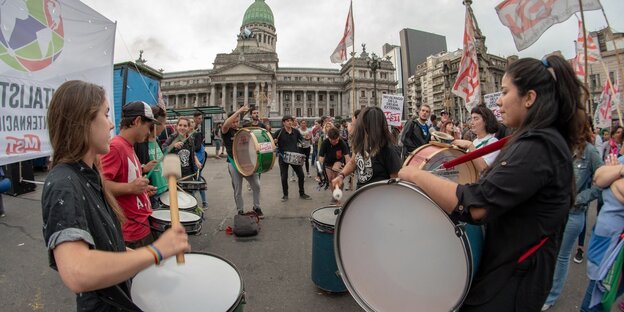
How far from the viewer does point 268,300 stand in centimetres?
304

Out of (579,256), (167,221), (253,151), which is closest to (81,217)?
(167,221)

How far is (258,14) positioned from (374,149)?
88573 millimetres

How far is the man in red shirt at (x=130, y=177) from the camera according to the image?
218 cm

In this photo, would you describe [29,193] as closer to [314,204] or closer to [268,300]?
[314,204]

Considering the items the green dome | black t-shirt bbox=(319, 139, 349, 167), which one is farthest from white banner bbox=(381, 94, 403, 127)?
the green dome

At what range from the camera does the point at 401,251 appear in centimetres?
153

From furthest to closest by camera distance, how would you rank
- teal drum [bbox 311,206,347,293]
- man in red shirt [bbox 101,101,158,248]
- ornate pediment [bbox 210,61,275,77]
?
1. ornate pediment [bbox 210,61,275,77]
2. teal drum [bbox 311,206,347,293]
3. man in red shirt [bbox 101,101,158,248]

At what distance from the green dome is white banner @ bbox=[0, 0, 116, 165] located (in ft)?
284

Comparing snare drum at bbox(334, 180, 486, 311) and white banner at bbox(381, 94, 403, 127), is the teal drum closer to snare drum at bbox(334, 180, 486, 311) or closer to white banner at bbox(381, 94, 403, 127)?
snare drum at bbox(334, 180, 486, 311)

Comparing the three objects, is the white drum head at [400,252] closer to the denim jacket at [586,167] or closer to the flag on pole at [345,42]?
the denim jacket at [586,167]

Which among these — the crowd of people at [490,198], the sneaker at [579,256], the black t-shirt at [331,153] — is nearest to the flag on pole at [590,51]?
the sneaker at [579,256]

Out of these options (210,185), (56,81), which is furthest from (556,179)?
(210,185)

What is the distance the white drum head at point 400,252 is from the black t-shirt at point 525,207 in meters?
0.14

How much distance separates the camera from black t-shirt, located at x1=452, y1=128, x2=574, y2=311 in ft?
3.60
